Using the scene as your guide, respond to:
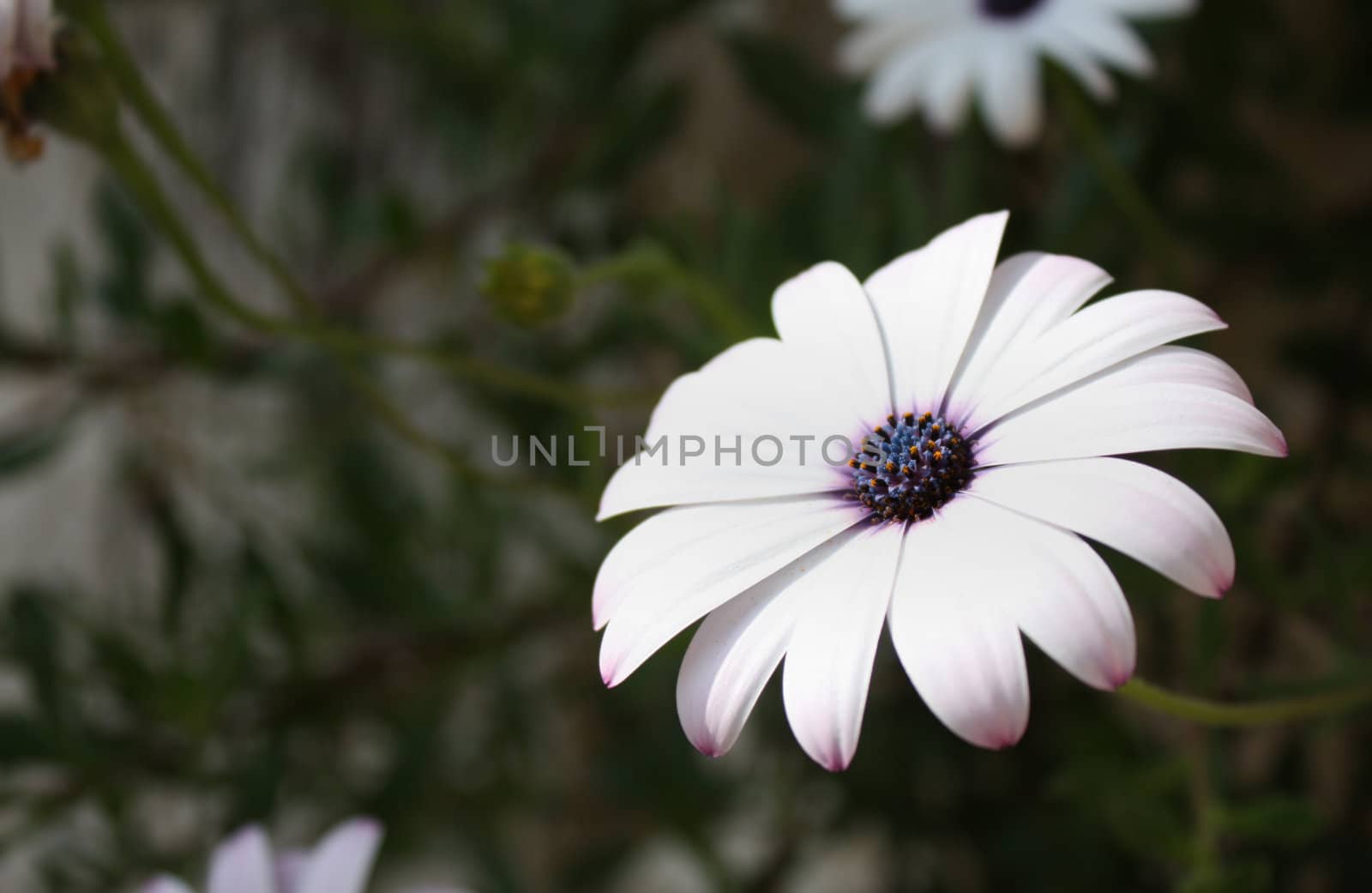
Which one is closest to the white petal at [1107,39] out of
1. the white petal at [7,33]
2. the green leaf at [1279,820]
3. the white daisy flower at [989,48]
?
the white daisy flower at [989,48]

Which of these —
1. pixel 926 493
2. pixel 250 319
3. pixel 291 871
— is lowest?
pixel 291 871

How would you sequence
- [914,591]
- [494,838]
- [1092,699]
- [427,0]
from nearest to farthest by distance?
[914,591], [1092,699], [494,838], [427,0]

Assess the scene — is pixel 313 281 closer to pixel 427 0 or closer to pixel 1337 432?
pixel 427 0

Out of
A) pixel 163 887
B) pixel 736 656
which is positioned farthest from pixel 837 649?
pixel 163 887

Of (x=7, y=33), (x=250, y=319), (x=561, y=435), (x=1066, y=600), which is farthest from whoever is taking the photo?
(x=561, y=435)

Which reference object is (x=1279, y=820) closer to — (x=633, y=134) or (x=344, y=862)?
(x=344, y=862)

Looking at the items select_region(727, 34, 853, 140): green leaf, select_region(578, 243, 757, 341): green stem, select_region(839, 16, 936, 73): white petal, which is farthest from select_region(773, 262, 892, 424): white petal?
select_region(727, 34, 853, 140): green leaf

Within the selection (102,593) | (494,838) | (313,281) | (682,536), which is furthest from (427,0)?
(682,536)
